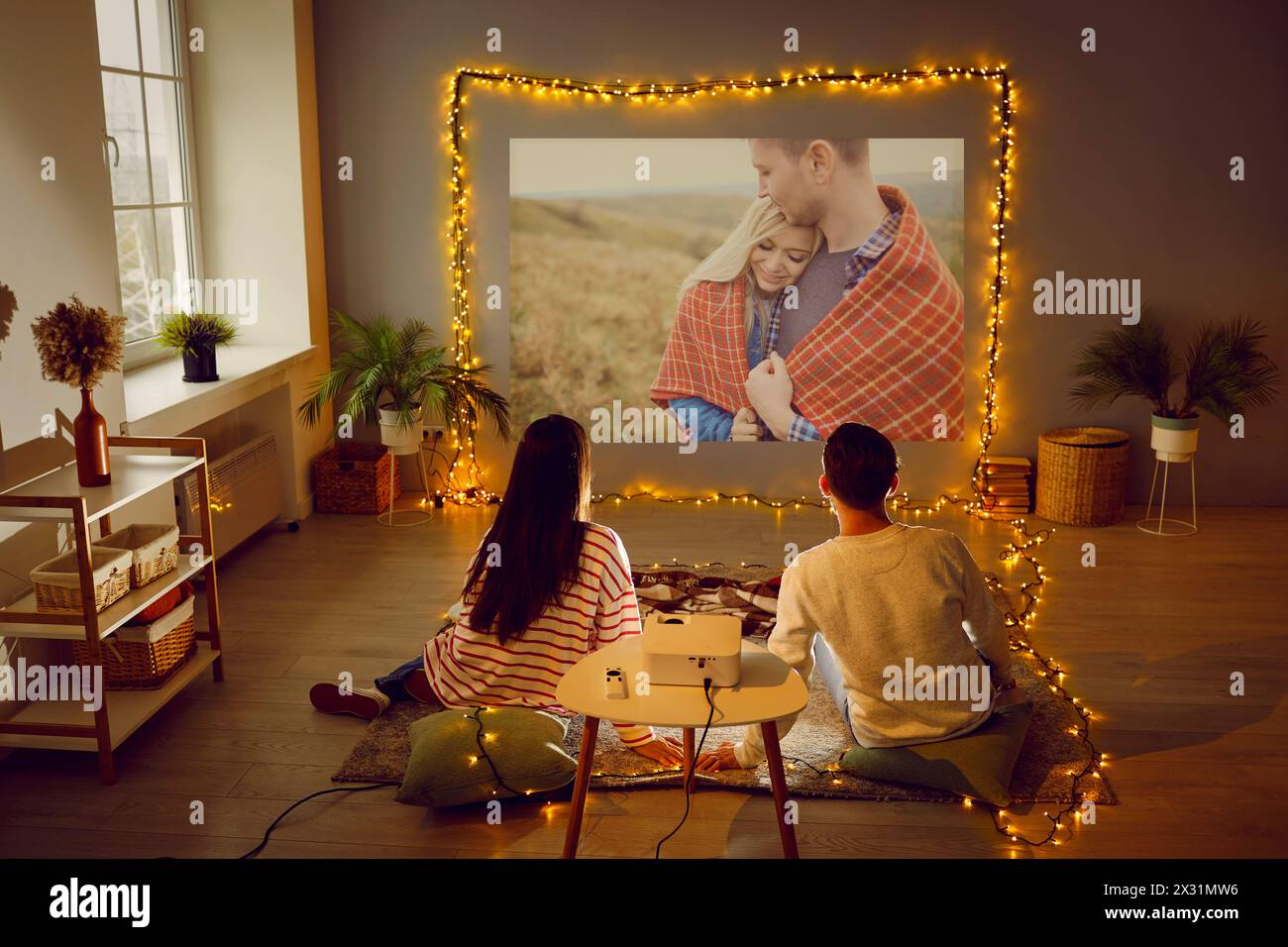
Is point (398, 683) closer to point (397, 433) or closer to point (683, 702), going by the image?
point (683, 702)

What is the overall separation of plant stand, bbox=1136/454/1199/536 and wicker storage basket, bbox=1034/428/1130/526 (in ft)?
0.45

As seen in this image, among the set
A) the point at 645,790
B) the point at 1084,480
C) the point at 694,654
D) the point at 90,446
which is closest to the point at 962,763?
the point at 645,790

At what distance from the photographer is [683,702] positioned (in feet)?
8.12

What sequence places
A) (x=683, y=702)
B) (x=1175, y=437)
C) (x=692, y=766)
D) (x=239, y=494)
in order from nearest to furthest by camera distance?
1. (x=683, y=702)
2. (x=692, y=766)
3. (x=239, y=494)
4. (x=1175, y=437)

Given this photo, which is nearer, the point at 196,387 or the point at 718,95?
the point at 196,387

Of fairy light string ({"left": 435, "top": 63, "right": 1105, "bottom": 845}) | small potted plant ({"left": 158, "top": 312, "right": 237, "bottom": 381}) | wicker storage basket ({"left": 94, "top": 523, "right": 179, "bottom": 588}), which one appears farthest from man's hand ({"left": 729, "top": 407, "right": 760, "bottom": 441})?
wicker storage basket ({"left": 94, "top": 523, "right": 179, "bottom": 588})

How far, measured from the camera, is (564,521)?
9.74ft

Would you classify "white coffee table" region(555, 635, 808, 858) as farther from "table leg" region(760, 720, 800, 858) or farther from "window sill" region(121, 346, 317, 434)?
"window sill" region(121, 346, 317, 434)

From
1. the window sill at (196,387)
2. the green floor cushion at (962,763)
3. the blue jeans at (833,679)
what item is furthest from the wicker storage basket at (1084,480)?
the window sill at (196,387)

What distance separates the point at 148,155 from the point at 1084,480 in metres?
4.04

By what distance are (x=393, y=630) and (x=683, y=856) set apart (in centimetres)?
167

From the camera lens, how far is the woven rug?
3.11 meters

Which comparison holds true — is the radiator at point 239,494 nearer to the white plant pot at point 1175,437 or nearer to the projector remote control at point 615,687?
the projector remote control at point 615,687
